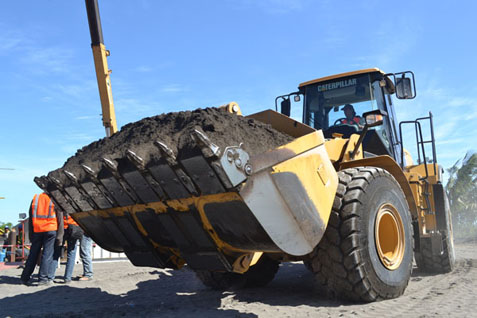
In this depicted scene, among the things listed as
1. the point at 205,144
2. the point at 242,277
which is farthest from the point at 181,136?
the point at 242,277

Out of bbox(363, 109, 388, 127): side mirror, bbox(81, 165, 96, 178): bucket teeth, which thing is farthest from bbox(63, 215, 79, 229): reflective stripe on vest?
bbox(363, 109, 388, 127): side mirror

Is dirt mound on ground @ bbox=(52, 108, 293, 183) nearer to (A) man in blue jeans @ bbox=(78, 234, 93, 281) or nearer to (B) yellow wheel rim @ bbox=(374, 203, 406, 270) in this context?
(B) yellow wheel rim @ bbox=(374, 203, 406, 270)

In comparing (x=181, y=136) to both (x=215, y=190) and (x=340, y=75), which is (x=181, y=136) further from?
(x=340, y=75)

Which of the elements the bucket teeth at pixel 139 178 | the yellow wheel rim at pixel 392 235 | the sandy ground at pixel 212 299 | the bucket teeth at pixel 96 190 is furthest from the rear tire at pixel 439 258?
the bucket teeth at pixel 96 190

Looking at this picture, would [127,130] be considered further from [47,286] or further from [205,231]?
[47,286]

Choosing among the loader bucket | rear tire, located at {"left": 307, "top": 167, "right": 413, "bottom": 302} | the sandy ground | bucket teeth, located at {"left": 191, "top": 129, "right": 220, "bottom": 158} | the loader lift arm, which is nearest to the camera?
bucket teeth, located at {"left": 191, "top": 129, "right": 220, "bottom": 158}

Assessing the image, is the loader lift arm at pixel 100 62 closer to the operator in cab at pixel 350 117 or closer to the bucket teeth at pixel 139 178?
the operator in cab at pixel 350 117

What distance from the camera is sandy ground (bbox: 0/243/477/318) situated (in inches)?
153

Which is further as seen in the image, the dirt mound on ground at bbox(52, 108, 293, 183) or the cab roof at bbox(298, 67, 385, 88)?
the cab roof at bbox(298, 67, 385, 88)

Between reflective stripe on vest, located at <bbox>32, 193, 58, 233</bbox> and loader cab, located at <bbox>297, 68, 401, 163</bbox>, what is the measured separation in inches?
169

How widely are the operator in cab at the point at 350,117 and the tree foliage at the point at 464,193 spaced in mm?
20058

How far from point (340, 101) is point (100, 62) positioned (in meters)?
4.45

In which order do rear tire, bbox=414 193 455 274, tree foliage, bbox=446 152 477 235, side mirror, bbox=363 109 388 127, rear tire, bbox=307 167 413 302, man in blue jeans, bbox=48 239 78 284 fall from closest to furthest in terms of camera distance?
rear tire, bbox=307 167 413 302
side mirror, bbox=363 109 388 127
man in blue jeans, bbox=48 239 78 284
rear tire, bbox=414 193 455 274
tree foliage, bbox=446 152 477 235

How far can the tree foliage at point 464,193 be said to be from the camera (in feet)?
76.6
